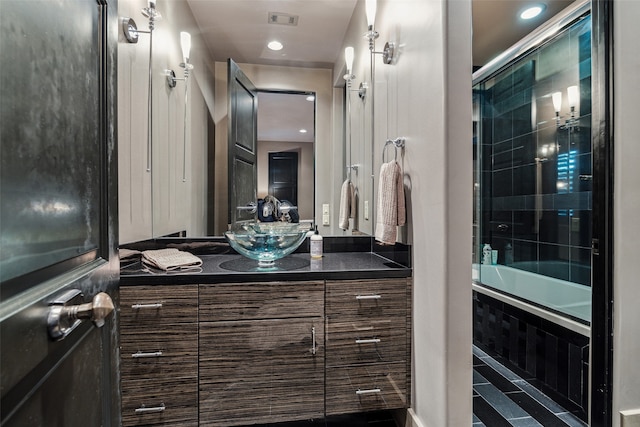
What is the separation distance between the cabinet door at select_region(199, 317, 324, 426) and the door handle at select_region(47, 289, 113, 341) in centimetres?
76

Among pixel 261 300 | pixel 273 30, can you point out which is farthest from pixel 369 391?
pixel 273 30

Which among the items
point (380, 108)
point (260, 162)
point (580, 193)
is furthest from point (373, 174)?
point (580, 193)

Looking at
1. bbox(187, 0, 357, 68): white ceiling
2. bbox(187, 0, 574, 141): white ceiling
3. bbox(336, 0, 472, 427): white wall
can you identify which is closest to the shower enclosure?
bbox(187, 0, 574, 141): white ceiling

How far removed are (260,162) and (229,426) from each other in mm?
1380

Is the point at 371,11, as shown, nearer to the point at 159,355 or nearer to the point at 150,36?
the point at 150,36

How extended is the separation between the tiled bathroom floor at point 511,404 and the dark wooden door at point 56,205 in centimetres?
179

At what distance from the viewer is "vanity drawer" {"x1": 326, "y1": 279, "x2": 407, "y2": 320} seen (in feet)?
4.69

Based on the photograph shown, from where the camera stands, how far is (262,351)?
1.39 metres

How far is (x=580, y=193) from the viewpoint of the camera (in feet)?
7.91

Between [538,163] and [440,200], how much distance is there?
6.99 ft

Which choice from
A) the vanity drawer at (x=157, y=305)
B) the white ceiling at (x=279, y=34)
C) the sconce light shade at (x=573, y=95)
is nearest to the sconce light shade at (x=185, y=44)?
the white ceiling at (x=279, y=34)

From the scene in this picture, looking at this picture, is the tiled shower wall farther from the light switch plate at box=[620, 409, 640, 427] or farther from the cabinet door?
the cabinet door

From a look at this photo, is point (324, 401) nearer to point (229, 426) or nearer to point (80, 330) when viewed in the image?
point (229, 426)

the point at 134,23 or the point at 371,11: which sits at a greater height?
the point at 371,11
